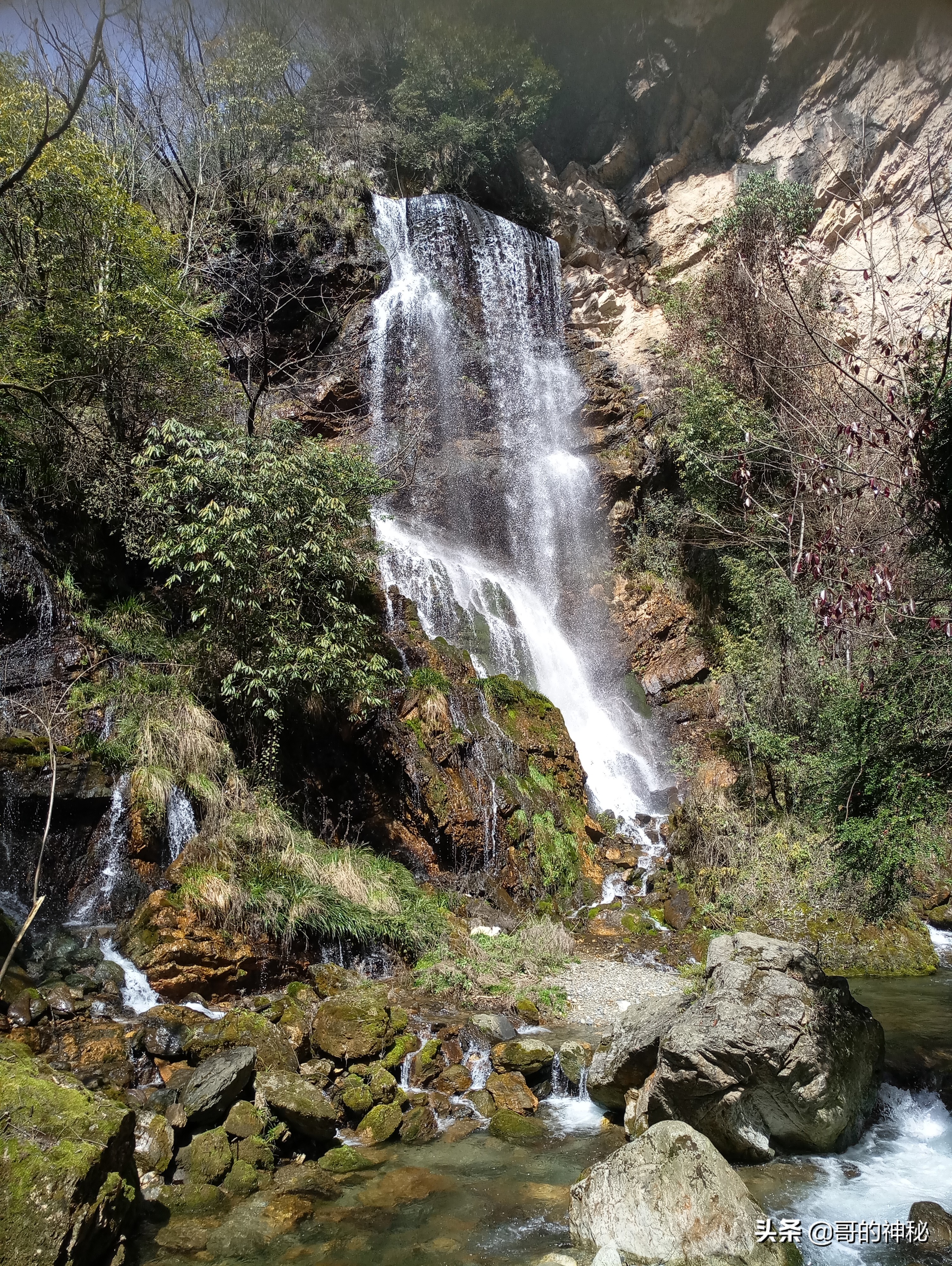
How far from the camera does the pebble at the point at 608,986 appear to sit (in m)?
7.43

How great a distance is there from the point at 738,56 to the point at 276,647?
21.6 meters

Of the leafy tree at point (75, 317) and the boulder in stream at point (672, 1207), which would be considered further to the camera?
the leafy tree at point (75, 317)

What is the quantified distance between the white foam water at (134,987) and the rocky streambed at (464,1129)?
5 cm

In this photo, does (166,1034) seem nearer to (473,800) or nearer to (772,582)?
(473,800)

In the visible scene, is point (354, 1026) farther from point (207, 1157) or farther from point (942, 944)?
point (942, 944)

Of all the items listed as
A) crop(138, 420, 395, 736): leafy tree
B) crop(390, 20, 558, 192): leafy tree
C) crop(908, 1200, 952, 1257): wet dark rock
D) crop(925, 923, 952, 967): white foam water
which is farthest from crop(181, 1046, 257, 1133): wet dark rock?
crop(390, 20, 558, 192): leafy tree

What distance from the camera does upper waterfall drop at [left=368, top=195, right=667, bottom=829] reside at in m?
15.2

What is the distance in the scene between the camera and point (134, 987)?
6547 mm

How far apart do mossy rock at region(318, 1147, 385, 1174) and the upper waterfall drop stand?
930cm

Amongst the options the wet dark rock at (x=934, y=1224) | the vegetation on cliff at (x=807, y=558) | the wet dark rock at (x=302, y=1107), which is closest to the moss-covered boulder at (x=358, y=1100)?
the wet dark rock at (x=302, y=1107)

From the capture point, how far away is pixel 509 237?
69.4 ft

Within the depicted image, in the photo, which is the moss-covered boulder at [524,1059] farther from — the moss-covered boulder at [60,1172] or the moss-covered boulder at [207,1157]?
the moss-covered boulder at [60,1172]

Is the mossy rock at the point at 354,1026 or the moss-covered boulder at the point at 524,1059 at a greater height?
the mossy rock at the point at 354,1026

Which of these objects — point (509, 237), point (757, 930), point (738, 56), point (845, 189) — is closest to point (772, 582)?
point (757, 930)
